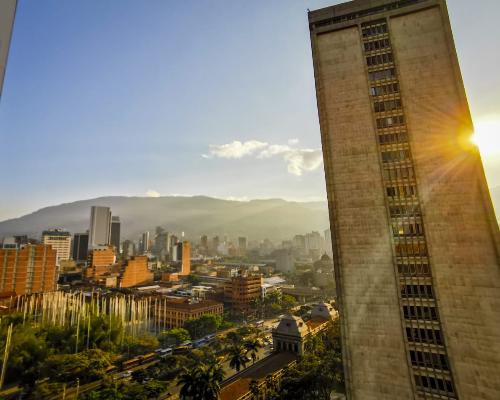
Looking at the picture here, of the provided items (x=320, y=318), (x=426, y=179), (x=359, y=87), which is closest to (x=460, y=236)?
(x=426, y=179)

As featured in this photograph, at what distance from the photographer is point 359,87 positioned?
37688 millimetres

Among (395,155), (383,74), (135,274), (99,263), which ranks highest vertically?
(383,74)

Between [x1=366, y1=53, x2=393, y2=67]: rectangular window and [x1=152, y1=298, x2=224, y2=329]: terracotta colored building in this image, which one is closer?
[x1=366, y1=53, x2=393, y2=67]: rectangular window

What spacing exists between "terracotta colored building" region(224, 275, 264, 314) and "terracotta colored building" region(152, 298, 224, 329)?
13.0 m

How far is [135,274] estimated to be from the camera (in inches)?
5600

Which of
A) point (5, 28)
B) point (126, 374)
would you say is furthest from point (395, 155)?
point (126, 374)

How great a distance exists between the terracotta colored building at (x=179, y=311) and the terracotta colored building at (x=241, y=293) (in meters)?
13.0

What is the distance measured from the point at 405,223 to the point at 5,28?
117 feet

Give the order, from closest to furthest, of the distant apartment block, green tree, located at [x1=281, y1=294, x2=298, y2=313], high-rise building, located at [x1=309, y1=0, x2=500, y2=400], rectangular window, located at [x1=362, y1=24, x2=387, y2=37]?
high-rise building, located at [x1=309, y1=0, x2=500, y2=400], rectangular window, located at [x1=362, y1=24, x2=387, y2=37], green tree, located at [x1=281, y1=294, x2=298, y2=313], the distant apartment block

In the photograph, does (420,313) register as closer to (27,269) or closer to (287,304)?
(287,304)

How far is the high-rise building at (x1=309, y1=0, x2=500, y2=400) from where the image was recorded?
29.2 m

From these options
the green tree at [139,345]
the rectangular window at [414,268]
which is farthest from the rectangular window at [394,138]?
the green tree at [139,345]

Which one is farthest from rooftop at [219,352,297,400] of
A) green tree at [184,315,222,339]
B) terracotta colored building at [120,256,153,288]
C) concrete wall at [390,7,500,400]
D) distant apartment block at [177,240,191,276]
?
distant apartment block at [177,240,191,276]

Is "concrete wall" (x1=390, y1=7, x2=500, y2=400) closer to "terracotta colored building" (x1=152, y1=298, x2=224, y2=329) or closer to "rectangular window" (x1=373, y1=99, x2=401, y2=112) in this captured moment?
"rectangular window" (x1=373, y1=99, x2=401, y2=112)
